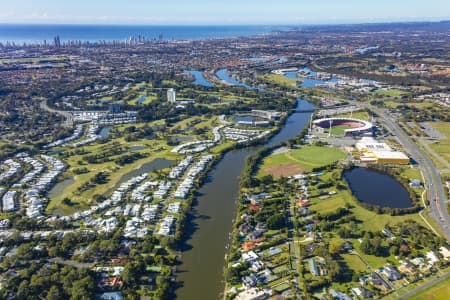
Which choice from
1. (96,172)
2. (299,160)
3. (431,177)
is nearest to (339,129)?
(299,160)

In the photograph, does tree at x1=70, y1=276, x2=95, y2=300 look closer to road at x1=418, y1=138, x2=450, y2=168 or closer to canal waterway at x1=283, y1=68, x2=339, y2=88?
road at x1=418, y1=138, x2=450, y2=168

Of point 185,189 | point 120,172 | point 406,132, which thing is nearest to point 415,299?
point 185,189

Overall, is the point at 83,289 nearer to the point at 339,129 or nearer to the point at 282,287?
the point at 282,287

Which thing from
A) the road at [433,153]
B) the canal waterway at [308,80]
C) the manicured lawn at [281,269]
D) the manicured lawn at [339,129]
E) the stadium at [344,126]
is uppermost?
the canal waterway at [308,80]

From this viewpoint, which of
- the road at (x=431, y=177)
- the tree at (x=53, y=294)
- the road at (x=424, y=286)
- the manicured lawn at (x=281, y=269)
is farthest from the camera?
the road at (x=431, y=177)

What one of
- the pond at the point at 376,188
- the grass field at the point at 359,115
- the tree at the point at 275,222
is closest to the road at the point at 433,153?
the pond at the point at 376,188

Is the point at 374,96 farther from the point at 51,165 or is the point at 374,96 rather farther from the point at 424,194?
the point at 51,165

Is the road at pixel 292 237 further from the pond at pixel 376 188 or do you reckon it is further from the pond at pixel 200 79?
the pond at pixel 200 79
